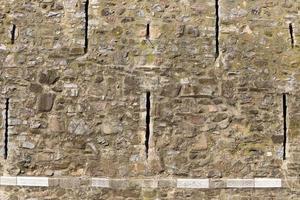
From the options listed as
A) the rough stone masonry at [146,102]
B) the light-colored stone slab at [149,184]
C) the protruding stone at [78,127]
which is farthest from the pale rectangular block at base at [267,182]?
the protruding stone at [78,127]

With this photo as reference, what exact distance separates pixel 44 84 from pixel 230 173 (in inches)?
113

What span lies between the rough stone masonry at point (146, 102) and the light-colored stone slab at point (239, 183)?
14 mm

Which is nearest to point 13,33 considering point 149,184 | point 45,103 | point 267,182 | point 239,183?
point 45,103

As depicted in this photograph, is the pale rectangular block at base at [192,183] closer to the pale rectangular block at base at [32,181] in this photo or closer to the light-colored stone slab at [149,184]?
the light-colored stone slab at [149,184]

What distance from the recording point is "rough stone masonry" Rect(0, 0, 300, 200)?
9.23 meters

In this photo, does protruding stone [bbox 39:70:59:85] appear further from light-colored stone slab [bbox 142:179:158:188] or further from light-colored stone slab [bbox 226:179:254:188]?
light-colored stone slab [bbox 226:179:254:188]

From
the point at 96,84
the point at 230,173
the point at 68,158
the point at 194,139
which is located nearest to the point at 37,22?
the point at 96,84

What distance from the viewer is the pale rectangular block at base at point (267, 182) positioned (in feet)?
30.7

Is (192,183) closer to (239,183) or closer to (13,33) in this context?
(239,183)

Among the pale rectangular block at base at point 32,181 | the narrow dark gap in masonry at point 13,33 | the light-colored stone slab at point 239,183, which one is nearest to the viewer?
the pale rectangular block at base at point 32,181

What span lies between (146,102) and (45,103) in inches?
55.1

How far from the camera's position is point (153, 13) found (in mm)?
9539

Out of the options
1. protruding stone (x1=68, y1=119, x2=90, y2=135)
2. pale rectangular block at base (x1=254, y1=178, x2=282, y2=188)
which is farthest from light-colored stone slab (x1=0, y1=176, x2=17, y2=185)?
pale rectangular block at base (x1=254, y1=178, x2=282, y2=188)

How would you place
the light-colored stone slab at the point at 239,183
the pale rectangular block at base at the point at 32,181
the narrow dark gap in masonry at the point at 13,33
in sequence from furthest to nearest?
the narrow dark gap in masonry at the point at 13,33 → the light-colored stone slab at the point at 239,183 → the pale rectangular block at base at the point at 32,181
